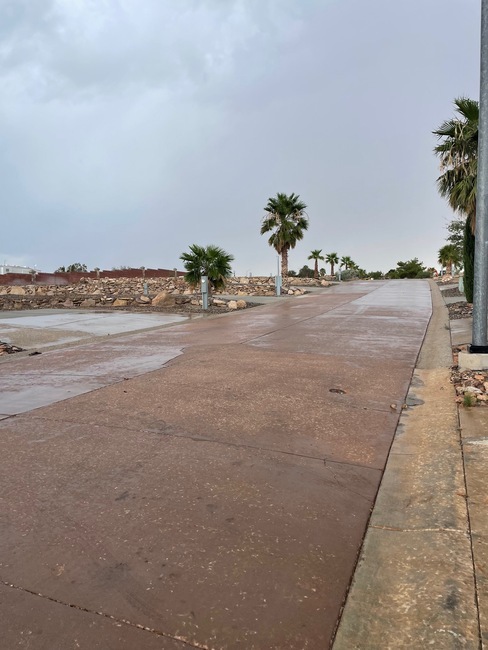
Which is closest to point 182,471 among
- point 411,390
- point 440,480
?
point 440,480

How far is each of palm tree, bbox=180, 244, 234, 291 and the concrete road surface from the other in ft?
44.5

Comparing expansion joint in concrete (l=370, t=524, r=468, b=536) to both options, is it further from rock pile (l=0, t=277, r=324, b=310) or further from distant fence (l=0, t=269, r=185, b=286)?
distant fence (l=0, t=269, r=185, b=286)

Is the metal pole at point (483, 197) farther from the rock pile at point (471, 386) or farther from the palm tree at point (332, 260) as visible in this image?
the palm tree at point (332, 260)

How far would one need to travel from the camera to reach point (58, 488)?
3.35 metres

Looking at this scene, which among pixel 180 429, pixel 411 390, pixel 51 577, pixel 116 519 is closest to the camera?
pixel 51 577

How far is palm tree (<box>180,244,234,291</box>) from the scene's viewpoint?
795 inches

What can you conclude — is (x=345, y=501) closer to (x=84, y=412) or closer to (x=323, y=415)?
(x=323, y=415)

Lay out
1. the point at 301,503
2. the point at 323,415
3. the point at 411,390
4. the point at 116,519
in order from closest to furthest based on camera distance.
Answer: the point at 116,519
the point at 301,503
the point at 323,415
the point at 411,390

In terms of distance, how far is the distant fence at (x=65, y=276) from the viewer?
40.9 metres

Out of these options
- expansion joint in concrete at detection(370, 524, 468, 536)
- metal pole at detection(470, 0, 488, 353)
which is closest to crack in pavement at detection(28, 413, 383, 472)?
expansion joint in concrete at detection(370, 524, 468, 536)

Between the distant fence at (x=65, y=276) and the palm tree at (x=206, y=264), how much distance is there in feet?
67.2

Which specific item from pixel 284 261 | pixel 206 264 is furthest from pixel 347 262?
pixel 206 264

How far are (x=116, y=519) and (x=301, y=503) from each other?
1.16 m

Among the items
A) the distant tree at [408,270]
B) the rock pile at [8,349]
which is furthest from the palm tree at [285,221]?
the distant tree at [408,270]
